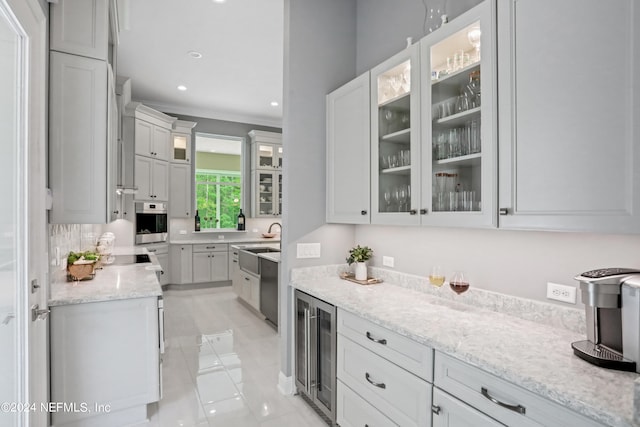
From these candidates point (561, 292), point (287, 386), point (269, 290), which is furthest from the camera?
point (269, 290)

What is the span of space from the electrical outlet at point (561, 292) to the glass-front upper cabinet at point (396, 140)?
731 millimetres

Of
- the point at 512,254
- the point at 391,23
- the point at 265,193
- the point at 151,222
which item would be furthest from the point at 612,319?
the point at 265,193

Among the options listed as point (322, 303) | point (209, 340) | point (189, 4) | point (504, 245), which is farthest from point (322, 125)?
point (209, 340)

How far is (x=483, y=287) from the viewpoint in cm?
200

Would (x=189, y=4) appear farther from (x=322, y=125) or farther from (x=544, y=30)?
(x=544, y=30)

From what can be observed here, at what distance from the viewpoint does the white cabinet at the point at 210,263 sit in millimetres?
6480

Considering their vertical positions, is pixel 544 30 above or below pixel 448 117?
above

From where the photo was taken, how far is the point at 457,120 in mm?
1841

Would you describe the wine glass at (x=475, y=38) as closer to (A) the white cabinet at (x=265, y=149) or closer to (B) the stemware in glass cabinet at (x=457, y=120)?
(B) the stemware in glass cabinet at (x=457, y=120)

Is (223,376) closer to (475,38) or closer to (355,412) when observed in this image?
(355,412)

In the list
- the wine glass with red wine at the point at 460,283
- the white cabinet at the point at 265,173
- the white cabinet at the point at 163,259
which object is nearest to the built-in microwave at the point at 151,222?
the white cabinet at the point at 163,259

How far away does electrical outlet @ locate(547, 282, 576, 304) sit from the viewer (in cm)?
157

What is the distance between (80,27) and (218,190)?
5.35 metres

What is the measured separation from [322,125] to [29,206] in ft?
6.57
